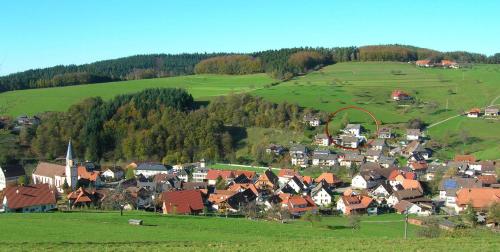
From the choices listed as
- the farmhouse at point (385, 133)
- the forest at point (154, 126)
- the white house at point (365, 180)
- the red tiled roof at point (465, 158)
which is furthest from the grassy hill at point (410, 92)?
the white house at point (365, 180)

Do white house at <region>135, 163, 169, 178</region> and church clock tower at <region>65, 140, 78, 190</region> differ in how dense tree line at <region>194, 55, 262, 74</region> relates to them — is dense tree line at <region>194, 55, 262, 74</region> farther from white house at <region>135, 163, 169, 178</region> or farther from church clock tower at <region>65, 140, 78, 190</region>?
church clock tower at <region>65, 140, 78, 190</region>

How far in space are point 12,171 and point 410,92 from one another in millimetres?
43866

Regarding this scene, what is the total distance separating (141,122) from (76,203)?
2625 cm

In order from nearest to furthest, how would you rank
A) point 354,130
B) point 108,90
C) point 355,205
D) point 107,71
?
1. point 355,205
2. point 354,130
3. point 108,90
4. point 107,71

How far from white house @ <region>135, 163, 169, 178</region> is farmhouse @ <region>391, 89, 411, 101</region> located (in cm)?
2822

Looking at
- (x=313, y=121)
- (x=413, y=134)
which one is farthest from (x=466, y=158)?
(x=313, y=121)

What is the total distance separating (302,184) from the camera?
41156mm

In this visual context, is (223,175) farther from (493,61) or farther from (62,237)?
(493,61)

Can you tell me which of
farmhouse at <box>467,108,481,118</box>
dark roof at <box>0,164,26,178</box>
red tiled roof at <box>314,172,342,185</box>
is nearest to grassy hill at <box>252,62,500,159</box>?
farmhouse at <box>467,108,481,118</box>

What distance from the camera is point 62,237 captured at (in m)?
18.4

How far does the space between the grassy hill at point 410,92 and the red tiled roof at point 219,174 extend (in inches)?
731

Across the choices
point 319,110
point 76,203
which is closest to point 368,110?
point 319,110

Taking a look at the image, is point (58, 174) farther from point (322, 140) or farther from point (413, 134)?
point (413, 134)

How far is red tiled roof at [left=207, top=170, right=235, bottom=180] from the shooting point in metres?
44.0
